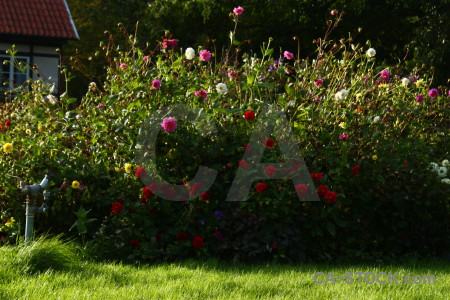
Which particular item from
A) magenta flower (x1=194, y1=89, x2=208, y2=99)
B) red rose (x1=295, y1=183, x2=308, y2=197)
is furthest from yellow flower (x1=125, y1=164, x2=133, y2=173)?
red rose (x1=295, y1=183, x2=308, y2=197)

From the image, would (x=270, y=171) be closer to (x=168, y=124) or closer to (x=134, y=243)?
(x=168, y=124)

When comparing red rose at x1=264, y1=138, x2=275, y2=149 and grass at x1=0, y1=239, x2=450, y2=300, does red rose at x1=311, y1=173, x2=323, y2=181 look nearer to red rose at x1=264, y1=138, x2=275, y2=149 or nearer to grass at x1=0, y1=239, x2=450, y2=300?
red rose at x1=264, y1=138, x2=275, y2=149

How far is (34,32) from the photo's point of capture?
15.2 meters

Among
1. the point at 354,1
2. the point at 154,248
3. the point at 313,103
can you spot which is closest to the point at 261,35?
the point at 354,1

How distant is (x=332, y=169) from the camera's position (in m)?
4.56

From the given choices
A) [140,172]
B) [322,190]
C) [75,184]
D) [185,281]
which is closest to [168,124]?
[140,172]

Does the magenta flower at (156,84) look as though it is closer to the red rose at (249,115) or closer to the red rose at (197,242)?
the red rose at (249,115)

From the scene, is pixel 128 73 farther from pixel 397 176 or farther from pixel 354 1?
pixel 354 1

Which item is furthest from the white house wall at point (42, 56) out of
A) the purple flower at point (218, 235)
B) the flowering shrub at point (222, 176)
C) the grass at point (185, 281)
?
the grass at point (185, 281)

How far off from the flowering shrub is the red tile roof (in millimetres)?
10677

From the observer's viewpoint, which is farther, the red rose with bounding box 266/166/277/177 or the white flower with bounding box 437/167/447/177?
the white flower with bounding box 437/167/447/177

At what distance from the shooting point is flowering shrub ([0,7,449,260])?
14.2 feet

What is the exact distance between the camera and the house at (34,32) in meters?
15.3

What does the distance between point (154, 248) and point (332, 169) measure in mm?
1350
